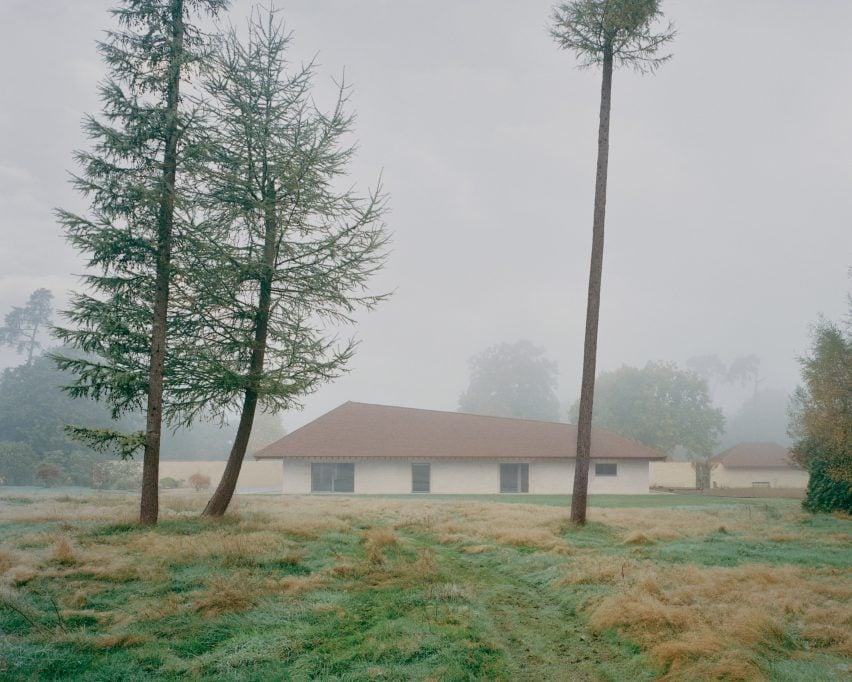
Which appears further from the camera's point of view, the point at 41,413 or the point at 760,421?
the point at 760,421

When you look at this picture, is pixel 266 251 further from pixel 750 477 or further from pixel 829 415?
pixel 750 477

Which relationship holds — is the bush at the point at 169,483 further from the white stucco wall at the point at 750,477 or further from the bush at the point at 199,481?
the white stucco wall at the point at 750,477

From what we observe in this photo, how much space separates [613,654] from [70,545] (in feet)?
30.9

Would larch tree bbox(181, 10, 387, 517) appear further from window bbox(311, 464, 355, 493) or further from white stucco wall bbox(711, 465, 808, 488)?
white stucco wall bbox(711, 465, 808, 488)

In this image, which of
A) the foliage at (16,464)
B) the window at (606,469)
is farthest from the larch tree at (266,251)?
the foliage at (16,464)

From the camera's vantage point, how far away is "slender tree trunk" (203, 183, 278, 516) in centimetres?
1430

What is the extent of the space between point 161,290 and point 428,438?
25.0m

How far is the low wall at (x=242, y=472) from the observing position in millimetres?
43125

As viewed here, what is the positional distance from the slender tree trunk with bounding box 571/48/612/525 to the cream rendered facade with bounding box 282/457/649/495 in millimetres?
19552

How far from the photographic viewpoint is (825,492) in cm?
2198

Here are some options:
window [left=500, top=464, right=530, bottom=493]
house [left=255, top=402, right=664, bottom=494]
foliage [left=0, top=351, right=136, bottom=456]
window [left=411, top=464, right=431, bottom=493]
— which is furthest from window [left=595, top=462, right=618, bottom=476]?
foliage [left=0, top=351, right=136, bottom=456]

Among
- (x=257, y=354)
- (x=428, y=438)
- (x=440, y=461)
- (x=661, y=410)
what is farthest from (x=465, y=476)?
(x=661, y=410)

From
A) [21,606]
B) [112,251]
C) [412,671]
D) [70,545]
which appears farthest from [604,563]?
[112,251]

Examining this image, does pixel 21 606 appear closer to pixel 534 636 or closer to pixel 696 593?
pixel 534 636
